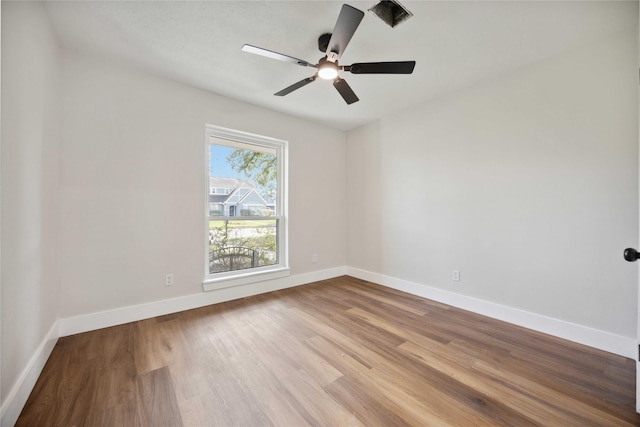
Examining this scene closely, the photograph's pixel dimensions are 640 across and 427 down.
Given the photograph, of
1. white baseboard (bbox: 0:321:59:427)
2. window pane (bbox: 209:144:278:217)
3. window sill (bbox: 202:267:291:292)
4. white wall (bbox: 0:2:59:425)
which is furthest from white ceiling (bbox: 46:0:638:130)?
white baseboard (bbox: 0:321:59:427)

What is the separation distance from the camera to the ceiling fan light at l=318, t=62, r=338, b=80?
1963mm

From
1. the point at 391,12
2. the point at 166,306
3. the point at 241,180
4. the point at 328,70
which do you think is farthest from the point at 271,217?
the point at 391,12

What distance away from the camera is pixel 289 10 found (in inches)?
70.8

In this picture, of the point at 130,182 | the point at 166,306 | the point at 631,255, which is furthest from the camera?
the point at 166,306

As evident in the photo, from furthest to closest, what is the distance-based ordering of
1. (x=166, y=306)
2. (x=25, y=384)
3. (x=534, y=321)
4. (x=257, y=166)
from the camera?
(x=257, y=166) → (x=166, y=306) → (x=534, y=321) → (x=25, y=384)

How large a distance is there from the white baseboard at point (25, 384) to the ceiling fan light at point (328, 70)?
2.69 meters

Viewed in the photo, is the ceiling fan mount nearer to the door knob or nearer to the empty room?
the empty room

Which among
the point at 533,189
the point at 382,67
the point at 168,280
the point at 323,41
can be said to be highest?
the point at 323,41

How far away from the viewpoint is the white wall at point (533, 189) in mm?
2018

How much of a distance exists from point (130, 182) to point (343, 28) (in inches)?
94.5

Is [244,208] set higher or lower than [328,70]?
lower

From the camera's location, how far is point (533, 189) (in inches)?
95.7

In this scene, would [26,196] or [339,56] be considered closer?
[26,196]

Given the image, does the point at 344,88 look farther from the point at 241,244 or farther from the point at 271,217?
the point at 241,244
